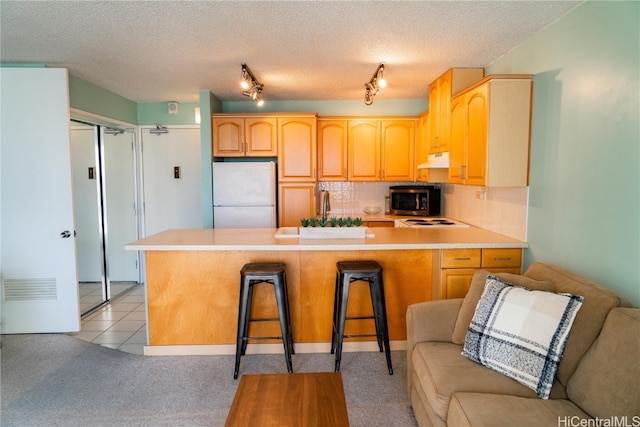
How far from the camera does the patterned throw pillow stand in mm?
1680

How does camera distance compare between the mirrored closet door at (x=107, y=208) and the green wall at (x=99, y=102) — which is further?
the mirrored closet door at (x=107, y=208)

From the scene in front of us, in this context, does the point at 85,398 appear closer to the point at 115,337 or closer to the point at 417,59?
the point at 115,337

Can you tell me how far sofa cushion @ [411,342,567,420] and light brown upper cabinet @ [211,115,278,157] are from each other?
10.8ft

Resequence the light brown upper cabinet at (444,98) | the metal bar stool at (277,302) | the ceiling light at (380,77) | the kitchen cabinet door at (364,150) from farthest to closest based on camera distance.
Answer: the kitchen cabinet door at (364,150) < the light brown upper cabinet at (444,98) < the ceiling light at (380,77) < the metal bar stool at (277,302)

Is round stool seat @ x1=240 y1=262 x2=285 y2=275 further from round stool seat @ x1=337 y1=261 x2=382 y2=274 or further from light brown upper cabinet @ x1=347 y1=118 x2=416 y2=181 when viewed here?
light brown upper cabinet @ x1=347 y1=118 x2=416 y2=181

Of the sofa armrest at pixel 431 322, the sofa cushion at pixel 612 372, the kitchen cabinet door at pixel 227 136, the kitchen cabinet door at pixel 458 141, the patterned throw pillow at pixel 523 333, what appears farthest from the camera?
the kitchen cabinet door at pixel 227 136

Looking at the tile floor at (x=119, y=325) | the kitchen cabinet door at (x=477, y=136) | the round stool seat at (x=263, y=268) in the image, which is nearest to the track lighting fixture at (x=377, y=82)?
the kitchen cabinet door at (x=477, y=136)

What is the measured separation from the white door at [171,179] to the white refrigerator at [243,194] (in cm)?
80

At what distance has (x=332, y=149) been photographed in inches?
191

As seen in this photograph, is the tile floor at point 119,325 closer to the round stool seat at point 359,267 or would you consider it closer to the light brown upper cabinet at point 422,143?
the round stool seat at point 359,267

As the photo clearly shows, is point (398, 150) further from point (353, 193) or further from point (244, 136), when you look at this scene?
point (244, 136)

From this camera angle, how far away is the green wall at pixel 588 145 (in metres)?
1.92

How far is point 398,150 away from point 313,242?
2468mm

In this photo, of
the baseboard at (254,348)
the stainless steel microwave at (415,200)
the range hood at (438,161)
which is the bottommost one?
the baseboard at (254,348)
